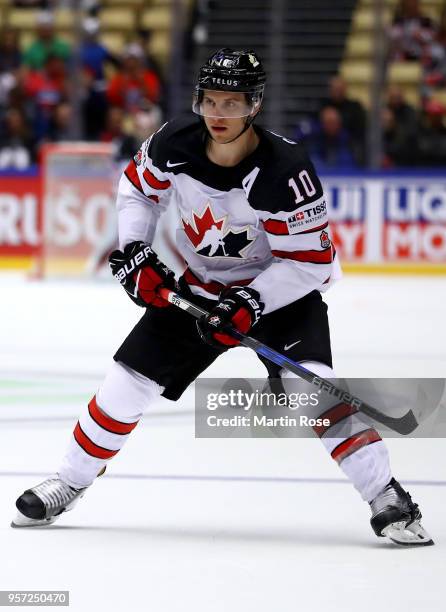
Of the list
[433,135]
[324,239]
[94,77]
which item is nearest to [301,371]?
[324,239]

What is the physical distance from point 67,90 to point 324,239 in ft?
26.6

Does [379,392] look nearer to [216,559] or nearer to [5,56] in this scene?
[216,559]

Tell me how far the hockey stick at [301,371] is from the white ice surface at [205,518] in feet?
0.84

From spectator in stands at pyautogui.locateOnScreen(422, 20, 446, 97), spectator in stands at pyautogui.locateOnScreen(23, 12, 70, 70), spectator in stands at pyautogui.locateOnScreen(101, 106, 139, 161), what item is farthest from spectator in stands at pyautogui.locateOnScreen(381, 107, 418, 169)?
spectator in stands at pyautogui.locateOnScreen(23, 12, 70, 70)

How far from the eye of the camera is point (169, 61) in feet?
36.9

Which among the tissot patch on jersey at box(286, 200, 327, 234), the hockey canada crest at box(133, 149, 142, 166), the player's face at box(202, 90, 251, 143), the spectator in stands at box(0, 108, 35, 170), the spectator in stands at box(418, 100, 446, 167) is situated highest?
the player's face at box(202, 90, 251, 143)

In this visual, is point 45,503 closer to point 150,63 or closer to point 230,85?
point 230,85

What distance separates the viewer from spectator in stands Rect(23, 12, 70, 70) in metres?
11.6

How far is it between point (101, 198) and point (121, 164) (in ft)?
1.17

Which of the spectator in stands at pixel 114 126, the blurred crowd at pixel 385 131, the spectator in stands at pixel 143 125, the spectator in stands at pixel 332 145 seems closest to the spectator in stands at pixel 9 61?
the spectator in stands at pixel 114 126

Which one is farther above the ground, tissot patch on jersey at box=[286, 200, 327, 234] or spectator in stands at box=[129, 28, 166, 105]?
tissot patch on jersey at box=[286, 200, 327, 234]

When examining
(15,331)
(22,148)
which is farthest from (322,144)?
(15,331)

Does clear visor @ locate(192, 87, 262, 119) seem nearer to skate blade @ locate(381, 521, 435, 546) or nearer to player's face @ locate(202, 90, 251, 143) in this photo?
player's face @ locate(202, 90, 251, 143)

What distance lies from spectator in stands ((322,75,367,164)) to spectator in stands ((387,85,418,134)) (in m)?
0.26
